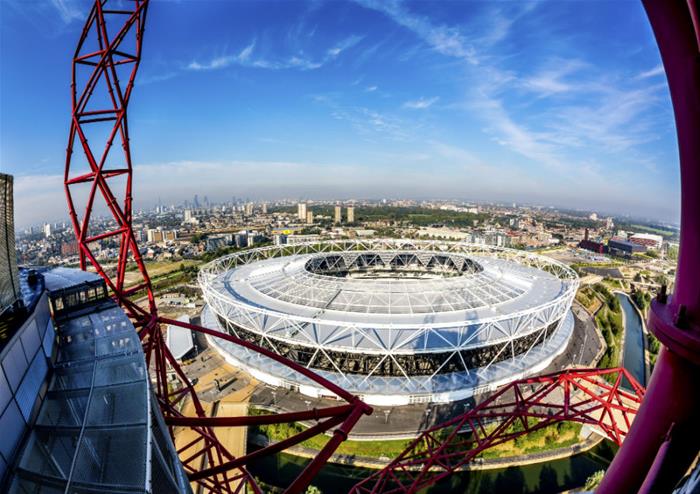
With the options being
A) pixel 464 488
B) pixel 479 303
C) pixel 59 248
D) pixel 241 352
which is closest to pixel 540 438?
pixel 464 488

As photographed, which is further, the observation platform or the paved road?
the paved road

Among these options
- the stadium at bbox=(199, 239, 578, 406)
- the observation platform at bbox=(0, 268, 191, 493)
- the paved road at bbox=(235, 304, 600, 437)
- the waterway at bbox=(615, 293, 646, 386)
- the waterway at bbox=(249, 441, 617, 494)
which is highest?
the observation platform at bbox=(0, 268, 191, 493)

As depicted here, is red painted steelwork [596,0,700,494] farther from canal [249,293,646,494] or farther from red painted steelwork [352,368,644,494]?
canal [249,293,646,494]

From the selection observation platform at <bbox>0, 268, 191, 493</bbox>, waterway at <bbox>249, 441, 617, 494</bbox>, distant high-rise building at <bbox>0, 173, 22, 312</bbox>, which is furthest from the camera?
waterway at <bbox>249, 441, 617, 494</bbox>

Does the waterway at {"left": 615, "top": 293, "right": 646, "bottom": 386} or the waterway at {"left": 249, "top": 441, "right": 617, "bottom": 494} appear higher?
the waterway at {"left": 615, "top": 293, "right": 646, "bottom": 386}

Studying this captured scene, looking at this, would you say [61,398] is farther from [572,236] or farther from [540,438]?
[572,236]

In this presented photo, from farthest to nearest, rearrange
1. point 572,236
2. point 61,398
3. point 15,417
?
point 572,236 → point 61,398 → point 15,417

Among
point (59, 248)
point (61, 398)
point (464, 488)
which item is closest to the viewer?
point (61, 398)

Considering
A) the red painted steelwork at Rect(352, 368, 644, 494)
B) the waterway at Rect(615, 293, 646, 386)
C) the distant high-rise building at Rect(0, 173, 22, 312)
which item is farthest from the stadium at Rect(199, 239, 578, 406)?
the distant high-rise building at Rect(0, 173, 22, 312)
